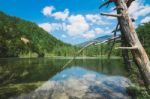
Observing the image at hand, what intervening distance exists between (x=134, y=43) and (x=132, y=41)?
0.11m

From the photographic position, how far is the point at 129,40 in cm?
932

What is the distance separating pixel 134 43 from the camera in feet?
30.4

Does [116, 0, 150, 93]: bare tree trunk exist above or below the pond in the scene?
above

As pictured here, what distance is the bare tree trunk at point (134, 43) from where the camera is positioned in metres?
9.21

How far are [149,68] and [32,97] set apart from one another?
52.7 feet

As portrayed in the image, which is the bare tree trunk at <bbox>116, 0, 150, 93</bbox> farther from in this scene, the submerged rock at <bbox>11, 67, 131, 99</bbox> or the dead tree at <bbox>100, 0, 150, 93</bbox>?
the submerged rock at <bbox>11, 67, 131, 99</bbox>

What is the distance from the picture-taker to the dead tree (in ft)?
30.2

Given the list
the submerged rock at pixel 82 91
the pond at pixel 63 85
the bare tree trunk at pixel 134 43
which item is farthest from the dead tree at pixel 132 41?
the submerged rock at pixel 82 91

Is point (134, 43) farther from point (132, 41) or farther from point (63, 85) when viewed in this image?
point (63, 85)

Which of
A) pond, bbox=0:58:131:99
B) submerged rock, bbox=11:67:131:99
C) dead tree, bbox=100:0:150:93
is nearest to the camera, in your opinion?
dead tree, bbox=100:0:150:93

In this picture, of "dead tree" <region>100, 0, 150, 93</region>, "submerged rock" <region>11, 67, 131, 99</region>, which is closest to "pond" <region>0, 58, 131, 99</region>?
"submerged rock" <region>11, 67, 131, 99</region>

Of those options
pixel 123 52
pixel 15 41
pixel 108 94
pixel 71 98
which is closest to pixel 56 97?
pixel 71 98

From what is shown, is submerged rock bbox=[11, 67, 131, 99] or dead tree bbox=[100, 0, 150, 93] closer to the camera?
dead tree bbox=[100, 0, 150, 93]

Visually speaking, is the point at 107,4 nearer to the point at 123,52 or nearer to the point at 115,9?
the point at 115,9
